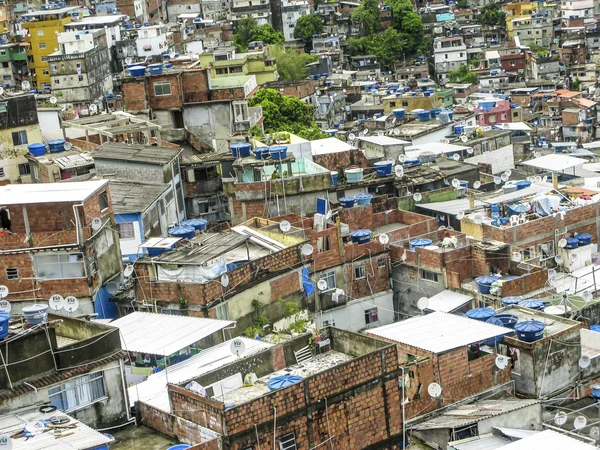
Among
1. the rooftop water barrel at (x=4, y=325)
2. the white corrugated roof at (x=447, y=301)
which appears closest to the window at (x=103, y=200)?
the white corrugated roof at (x=447, y=301)

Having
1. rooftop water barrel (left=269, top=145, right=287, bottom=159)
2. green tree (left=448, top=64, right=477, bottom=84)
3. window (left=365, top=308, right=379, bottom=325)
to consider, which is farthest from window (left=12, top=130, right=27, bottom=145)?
green tree (left=448, top=64, right=477, bottom=84)

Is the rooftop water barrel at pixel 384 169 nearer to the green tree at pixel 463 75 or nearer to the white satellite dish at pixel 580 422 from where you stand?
the white satellite dish at pixel 580 422

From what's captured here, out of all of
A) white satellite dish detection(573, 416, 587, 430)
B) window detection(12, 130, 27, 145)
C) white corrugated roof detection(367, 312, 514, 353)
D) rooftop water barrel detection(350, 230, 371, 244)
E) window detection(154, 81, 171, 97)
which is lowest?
white satellite dish detection(573, 416, 587, 430)

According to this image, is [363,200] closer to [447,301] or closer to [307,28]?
[447,301]

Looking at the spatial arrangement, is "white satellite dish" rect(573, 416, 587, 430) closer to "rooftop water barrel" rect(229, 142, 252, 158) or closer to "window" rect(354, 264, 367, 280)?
"window" rect(354, 264, 367, 280)

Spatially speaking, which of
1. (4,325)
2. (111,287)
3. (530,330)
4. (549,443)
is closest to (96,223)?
(111,287)

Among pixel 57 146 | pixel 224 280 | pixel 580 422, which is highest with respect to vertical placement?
pixel 57 146
